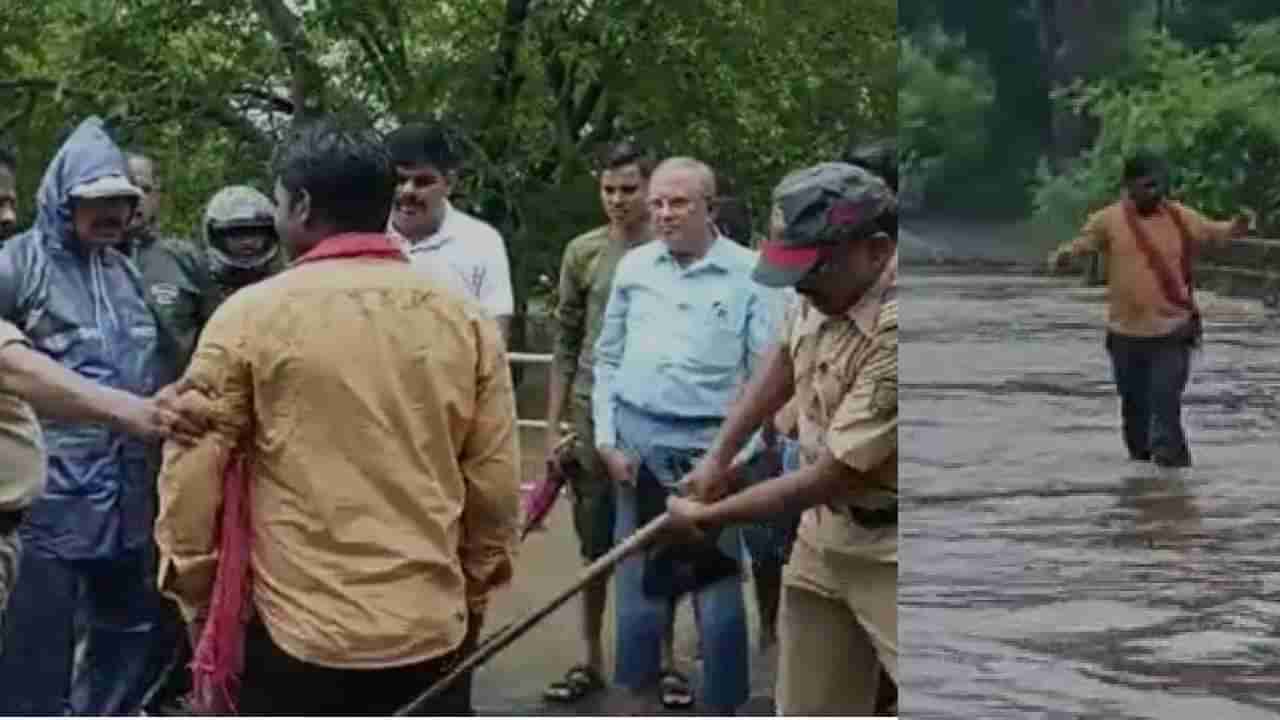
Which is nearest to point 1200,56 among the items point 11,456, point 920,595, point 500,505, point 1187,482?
point 1187,482

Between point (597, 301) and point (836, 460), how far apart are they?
2.23m

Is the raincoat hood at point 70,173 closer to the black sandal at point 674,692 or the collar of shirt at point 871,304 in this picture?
the black sandal at point 674,692

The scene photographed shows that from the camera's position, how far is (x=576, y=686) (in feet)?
17.4

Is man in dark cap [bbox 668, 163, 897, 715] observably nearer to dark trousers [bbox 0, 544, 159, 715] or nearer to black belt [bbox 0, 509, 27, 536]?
black belt [bbox 0, 509, 27, 536]

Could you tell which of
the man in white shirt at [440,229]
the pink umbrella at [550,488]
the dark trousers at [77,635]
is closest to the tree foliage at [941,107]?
the man in white shirt at [440,229]

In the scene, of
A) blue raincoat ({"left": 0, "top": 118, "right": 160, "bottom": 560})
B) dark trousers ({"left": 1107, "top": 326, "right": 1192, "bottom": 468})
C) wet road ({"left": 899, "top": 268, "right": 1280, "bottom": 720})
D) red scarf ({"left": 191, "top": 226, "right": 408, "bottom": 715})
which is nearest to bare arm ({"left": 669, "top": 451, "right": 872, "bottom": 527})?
wet road ({"left": 899, "top": 268, "right": 1280, "bottom": 720})

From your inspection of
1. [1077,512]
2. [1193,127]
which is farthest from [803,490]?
[1193,127]

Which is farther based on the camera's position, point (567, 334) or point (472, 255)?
point (567, 334)

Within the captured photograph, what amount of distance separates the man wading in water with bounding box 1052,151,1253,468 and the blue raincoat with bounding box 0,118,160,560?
7.42ft

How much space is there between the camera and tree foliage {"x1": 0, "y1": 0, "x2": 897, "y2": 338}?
11.7 meters

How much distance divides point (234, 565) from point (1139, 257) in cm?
118

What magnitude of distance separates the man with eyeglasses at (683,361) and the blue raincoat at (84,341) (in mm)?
1010

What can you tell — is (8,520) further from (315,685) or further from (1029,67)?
(1029,67)

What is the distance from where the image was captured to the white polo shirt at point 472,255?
4871 millimetres
